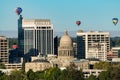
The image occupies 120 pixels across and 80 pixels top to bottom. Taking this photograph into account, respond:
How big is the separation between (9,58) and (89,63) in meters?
35.3

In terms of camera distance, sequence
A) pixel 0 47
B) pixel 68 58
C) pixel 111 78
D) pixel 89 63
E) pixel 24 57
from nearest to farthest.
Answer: pixel 111 78, pixel 89 63, pixel 68 58, pixel 0 47, pixel 24 57

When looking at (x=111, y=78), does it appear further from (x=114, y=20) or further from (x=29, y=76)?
(x=114, y=20)

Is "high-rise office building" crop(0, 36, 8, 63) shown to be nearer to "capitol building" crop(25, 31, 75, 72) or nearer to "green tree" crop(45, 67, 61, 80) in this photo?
"capitol building" crop(25, 31, 75, 72)

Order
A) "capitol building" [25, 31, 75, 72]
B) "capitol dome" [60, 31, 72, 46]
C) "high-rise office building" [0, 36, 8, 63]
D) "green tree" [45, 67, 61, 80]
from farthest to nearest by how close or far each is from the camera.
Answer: "high-rise office building" [0, 36, 8, 63] < "capitol dome" [60, 31, 72, 46] < "capitol building" [25, 31, 75, 72] < "green tree" [45, 67, 61, 80]

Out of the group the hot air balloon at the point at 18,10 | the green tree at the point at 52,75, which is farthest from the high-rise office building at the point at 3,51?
the green tree at the point at 52,75

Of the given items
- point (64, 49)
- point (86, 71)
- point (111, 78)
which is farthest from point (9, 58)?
point (111, 78)

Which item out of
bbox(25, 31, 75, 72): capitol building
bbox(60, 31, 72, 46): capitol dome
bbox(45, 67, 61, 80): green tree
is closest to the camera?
bbox(45, 67, 61, 80): green tree

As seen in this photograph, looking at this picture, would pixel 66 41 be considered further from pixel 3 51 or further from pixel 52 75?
pixel 52 75

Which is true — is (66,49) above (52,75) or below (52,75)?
above

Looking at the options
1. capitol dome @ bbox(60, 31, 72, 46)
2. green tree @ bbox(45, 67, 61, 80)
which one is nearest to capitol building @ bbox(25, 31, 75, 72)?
capitol dome @ bbox(60, 31, 72, 46)

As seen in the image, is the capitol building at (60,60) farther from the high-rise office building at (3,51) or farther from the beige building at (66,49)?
the high-rise office building at (3,51)

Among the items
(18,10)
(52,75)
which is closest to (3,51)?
(18,10)

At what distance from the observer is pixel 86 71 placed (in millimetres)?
138875

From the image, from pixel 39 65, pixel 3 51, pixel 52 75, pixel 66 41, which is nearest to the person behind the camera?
pixel 52 75
